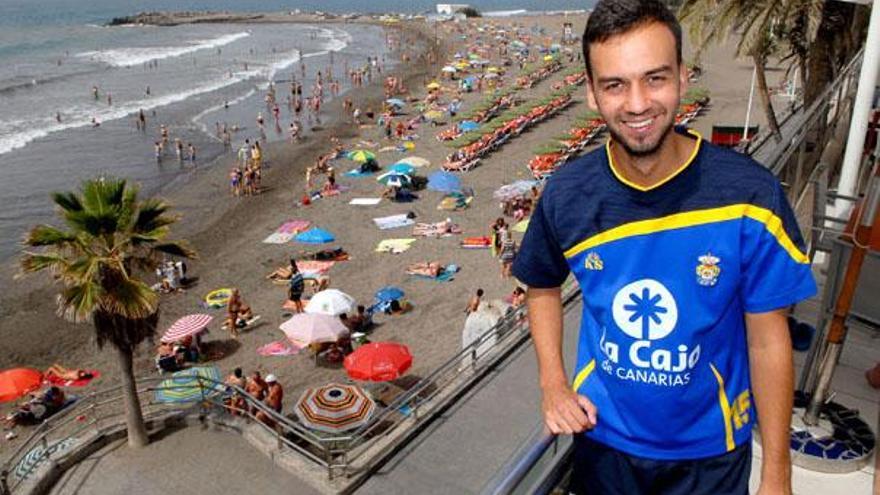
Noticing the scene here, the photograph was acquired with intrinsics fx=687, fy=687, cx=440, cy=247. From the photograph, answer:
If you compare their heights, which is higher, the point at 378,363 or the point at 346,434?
the point at 346,434

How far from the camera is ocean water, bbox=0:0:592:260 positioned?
117 feet

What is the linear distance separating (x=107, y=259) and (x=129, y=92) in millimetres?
52272

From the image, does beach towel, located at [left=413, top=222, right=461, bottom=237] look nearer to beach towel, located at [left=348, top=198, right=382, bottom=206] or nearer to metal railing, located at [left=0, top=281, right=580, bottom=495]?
beach towel, located at [left=348, top=198, right=382, bottom=206]

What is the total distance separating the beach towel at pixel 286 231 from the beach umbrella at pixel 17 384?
35.6ft

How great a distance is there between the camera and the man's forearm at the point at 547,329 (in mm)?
2712

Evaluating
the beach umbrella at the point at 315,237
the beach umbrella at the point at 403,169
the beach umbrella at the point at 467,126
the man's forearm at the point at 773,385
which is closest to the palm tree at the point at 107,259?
the man's forearm at the point at 773,385

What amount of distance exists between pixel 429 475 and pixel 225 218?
2300 cm

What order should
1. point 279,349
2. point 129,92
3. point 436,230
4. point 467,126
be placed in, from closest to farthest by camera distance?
1. point 279,349
2. point 436,230
3. point 467,126
4. point 129,92

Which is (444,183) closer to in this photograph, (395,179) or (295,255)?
(395,179)

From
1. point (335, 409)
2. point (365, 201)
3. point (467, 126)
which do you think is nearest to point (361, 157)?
point (365, 201)

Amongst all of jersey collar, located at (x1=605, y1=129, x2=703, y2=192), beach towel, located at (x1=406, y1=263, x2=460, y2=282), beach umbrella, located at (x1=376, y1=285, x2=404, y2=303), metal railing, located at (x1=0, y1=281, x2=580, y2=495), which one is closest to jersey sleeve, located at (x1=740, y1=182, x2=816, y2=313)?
jersey collar, located at (x1=605, y1=129, x2=703, y2=192)

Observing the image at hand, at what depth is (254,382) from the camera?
14086mm

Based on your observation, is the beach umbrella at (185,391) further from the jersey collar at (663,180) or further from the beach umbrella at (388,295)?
the jersey collar at (663,180)

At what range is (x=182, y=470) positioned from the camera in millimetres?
11820
